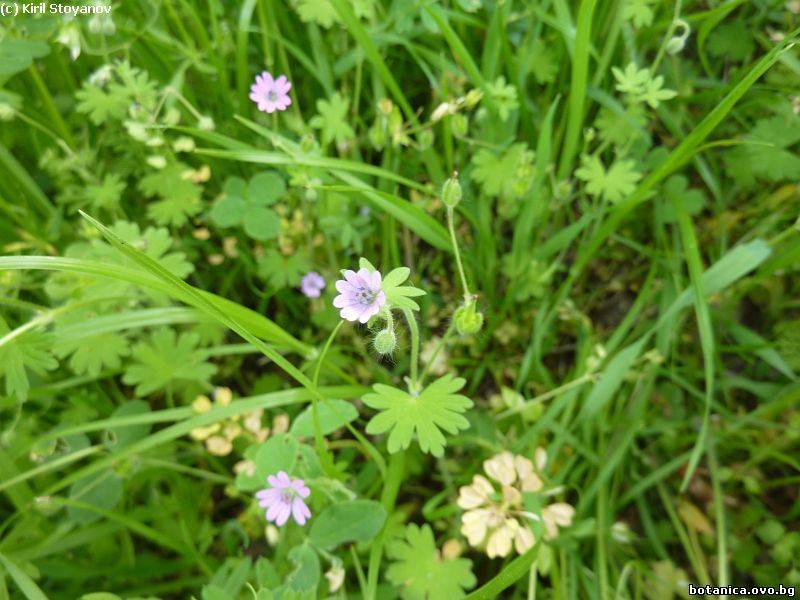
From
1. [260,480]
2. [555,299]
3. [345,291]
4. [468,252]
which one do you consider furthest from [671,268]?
[260,480]

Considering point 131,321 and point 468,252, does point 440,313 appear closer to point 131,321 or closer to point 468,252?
point 468,252

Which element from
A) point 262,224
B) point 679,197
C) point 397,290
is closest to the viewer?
point 397,290

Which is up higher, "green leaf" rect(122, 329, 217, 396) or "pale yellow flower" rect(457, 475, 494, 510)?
"green leaf" rect(122, 329, 217, 396)

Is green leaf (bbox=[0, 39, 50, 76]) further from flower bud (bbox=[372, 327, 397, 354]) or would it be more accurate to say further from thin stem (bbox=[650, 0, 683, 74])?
thin stem (bbox=[650, 0, 683, 74])

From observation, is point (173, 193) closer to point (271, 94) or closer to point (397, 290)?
point (271, 94)

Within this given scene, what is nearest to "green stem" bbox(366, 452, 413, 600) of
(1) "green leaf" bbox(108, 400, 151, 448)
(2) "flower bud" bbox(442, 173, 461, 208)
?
(2) "flower bud" bbox(442, 173, 461, 208)

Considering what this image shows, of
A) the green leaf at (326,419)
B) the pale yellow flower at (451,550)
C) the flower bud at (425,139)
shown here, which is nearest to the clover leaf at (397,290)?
the green leaf at (326,419)

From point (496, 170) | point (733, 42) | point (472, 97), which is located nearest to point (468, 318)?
point (472, 97)

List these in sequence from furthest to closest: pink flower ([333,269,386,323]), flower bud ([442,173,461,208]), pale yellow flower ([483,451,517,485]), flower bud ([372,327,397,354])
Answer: pale yellow flower ([483,451,517,485]), flower bud ([442,173,461,208]), flower bud ([372,327,397,354]), pink flower ([333,269,386,323])
